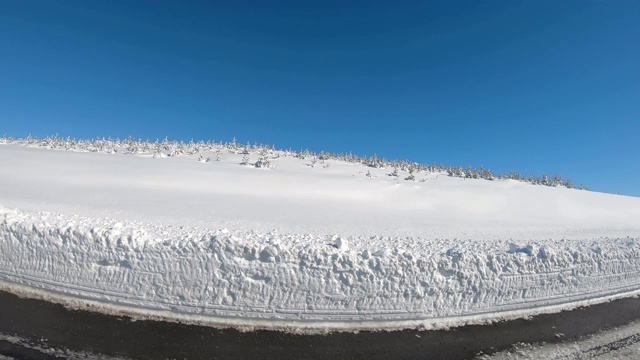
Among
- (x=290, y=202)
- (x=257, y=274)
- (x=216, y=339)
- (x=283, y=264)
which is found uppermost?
(x=290, y=202)

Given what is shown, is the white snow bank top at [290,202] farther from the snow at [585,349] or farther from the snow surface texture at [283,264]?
the snow at [585,349]

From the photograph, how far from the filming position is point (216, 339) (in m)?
6.53

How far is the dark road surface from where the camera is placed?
6.00 meters

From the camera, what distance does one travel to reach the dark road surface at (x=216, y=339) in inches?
236

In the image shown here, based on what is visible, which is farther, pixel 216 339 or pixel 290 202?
pixel 290 202

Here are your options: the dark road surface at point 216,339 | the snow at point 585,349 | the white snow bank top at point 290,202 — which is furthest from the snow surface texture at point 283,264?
the snow at point 585,349

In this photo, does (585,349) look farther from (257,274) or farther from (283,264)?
(257,274)

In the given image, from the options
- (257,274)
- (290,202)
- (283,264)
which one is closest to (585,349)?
(283,264)

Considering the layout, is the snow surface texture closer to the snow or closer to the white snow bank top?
the white snow bank top

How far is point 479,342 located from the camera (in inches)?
278

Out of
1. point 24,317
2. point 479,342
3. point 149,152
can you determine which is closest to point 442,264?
point 479,342

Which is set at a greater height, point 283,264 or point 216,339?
point 283,264

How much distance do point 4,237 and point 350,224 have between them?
34.8 ft

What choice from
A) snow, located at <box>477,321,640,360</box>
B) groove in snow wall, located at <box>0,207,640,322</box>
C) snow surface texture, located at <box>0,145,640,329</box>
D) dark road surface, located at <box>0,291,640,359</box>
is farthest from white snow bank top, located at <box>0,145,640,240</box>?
snow, located at <box>477,321,640,360</box>
